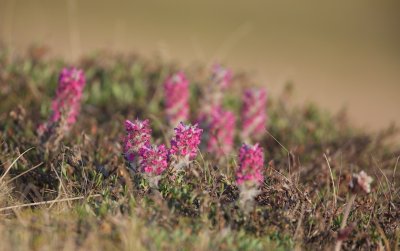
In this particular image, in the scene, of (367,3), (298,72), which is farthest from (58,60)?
(367,3)

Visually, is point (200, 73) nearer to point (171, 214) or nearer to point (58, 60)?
point (58, 60)

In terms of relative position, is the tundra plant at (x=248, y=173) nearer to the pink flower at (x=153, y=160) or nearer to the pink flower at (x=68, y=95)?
the pink flower at (x=153, y=160)

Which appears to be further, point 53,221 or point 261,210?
point 261,210

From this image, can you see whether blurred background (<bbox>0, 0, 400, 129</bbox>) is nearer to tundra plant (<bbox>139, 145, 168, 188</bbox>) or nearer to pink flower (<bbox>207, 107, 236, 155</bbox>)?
pink flower (<bbox>207, 107, 236, 155</bbox>)

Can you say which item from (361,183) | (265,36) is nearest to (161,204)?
(361,183)

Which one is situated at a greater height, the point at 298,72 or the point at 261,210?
the point at 261,210

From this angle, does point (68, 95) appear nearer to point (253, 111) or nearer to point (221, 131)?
point (221, 131)

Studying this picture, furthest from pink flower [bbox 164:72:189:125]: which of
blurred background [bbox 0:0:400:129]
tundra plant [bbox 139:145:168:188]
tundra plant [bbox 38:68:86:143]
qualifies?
blurred background [bbox 0:0:400:129]
